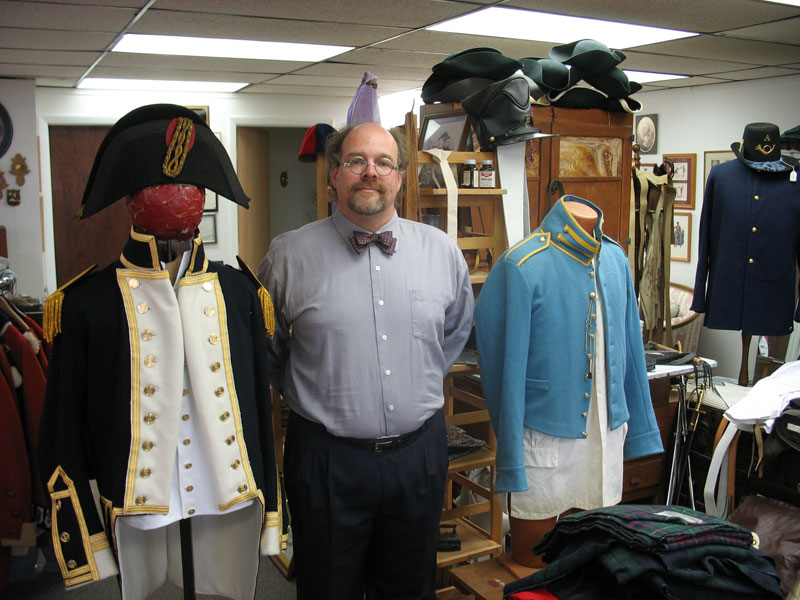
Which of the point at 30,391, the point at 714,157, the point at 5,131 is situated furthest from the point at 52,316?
the point at 714,157

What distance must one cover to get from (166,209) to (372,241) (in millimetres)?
619

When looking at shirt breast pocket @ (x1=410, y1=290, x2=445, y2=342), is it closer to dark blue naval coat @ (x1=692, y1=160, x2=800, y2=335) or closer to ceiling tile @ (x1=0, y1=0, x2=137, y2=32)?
ceiling tile @ (x1=0, y1=0, x2=137, y2=32)

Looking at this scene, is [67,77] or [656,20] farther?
[67,77]

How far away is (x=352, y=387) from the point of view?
1860 millimetres

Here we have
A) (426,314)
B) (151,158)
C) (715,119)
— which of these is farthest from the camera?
(715,119)

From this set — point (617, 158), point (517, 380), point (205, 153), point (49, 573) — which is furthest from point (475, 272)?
point (49, 573)

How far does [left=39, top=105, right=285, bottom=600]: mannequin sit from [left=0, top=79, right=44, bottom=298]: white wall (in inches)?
169

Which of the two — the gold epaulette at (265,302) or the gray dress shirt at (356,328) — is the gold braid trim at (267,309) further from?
the gray dress shirt at (356,328)

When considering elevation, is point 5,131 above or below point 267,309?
above

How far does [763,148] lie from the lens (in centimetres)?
371

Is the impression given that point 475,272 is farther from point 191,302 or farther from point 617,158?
point 191,302

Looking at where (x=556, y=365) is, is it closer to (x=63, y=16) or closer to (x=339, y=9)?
(x=339, y=9)

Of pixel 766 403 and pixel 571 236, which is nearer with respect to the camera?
pixel 571 236

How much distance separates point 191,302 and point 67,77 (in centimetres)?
456
